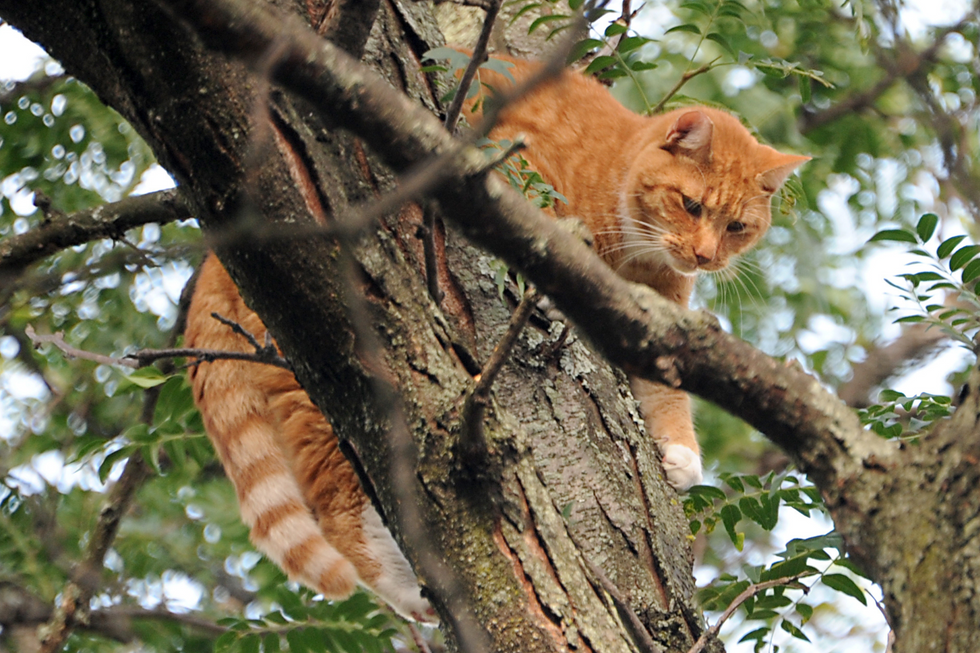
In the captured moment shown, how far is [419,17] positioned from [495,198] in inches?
52.0

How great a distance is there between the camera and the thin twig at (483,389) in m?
1.14

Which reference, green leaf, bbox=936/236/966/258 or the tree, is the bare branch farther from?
green leaf, bbox=936/236/966/258

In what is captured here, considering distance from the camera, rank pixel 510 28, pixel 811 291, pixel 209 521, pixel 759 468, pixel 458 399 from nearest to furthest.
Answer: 1. pixel 458 399
2. pixel 510 28
3. pixel 209 521
4. pixel 811 291
5. pixel 759 468

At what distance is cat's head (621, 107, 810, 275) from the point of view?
3.21m

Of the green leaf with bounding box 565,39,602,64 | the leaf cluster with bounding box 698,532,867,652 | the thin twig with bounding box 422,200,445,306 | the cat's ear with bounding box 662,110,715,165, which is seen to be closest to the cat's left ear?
the cat's ear with bounding box 662,110,715,165

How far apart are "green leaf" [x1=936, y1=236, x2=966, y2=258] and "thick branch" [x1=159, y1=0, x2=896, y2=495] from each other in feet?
2.32

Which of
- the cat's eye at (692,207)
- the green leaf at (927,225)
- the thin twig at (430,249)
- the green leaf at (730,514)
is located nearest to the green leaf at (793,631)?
the green leaf at (730,514)

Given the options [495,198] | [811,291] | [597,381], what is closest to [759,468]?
[811,291]

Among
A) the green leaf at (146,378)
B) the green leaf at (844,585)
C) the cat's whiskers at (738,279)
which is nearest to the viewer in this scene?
the green leaf at (844,585)

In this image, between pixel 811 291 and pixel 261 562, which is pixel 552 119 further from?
pixel 261 562

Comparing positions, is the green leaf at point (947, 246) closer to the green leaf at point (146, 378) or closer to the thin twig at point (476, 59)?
the thin twig at point (476, 59)

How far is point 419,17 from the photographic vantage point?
2221mm

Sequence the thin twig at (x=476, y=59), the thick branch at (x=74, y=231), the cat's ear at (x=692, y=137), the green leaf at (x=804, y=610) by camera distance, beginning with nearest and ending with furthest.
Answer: the thin twig at (x=476, y=59) → the green leaf at (x=804, y=610) → the thick branch at (x=74, y=231) → the cat's ear at (x=692, y=137)

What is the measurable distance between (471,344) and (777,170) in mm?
1907
